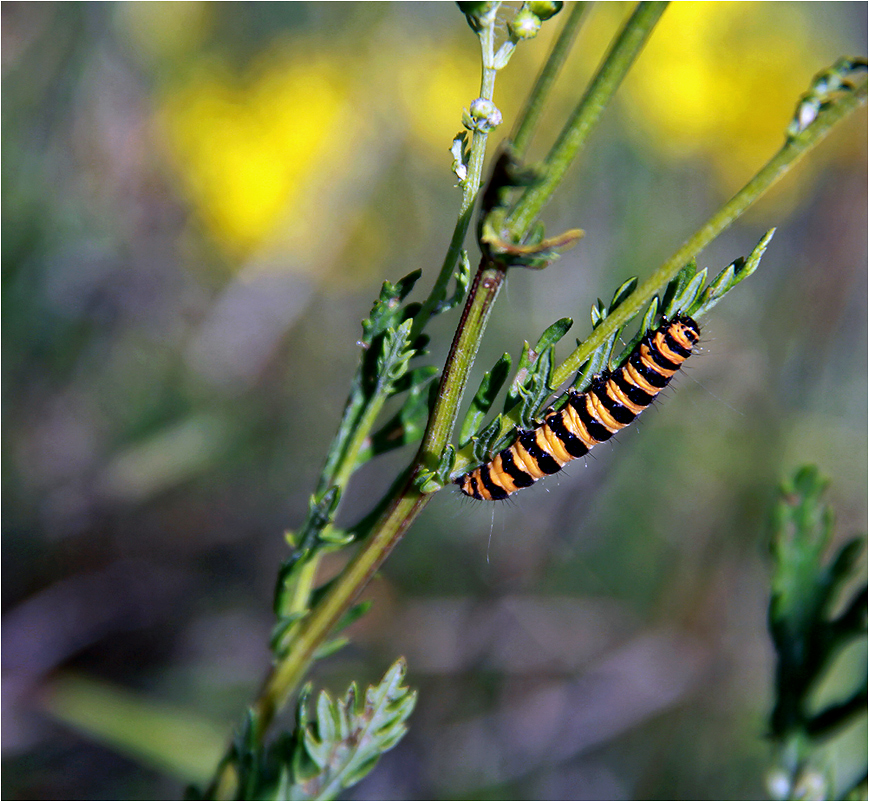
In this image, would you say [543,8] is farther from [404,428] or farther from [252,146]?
[252,146]

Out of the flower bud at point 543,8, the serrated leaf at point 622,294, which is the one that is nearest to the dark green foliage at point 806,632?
the serrated leaf at point 622,294

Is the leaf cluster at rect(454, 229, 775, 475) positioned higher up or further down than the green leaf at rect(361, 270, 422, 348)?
further down

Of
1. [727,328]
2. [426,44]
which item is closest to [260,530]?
[727,328]

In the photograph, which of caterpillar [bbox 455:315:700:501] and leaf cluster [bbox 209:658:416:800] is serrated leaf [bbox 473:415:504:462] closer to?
A: caterpillar [bbox 455:315:700:501]

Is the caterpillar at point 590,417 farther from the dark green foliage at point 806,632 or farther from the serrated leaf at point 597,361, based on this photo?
the dark green foliage at point 806,632

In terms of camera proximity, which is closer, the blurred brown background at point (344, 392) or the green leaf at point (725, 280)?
the green leaf at point (725, 280)

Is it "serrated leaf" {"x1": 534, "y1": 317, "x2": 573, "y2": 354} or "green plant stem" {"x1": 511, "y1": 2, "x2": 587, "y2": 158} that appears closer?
"green plant stem" {"x1": 511, "y1": 2, "x2": 587, "y2": 158}

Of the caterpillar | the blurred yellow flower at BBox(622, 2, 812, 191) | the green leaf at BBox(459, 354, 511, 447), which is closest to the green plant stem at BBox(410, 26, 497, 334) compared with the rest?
the green leaf at BBox(459, 354, 511, 447)
